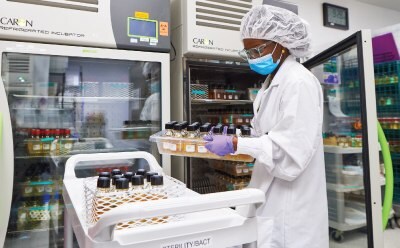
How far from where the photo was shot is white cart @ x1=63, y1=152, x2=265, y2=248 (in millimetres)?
570

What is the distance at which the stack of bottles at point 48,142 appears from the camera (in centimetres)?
176

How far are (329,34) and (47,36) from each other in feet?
10.9

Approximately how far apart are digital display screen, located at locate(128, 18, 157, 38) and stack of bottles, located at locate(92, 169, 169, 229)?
1.18 m

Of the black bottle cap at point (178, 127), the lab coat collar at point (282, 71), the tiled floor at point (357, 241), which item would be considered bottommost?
the tiled floor at point (357, 241)

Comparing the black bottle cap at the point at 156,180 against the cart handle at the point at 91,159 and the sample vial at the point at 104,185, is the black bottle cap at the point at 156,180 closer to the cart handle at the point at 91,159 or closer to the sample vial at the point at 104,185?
the sample vial at the point at 104,185

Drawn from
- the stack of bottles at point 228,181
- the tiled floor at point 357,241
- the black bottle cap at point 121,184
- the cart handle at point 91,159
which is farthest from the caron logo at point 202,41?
the tiled floor at point 357,241

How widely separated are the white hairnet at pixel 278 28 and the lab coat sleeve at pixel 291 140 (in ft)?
0.98

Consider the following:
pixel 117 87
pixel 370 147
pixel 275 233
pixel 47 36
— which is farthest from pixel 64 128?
pixel 370 147

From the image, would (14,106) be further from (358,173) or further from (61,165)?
(358,173)

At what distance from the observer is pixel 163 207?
59cm

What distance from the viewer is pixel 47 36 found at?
1572 mm

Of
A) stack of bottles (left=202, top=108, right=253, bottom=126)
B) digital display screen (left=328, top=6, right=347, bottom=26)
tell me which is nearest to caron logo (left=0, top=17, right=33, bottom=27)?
stack of bottles (left=202, top=108, right=253, bottom=126)

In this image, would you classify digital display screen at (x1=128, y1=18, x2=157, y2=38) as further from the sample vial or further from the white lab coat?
the sample vial

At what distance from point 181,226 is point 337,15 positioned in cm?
386
